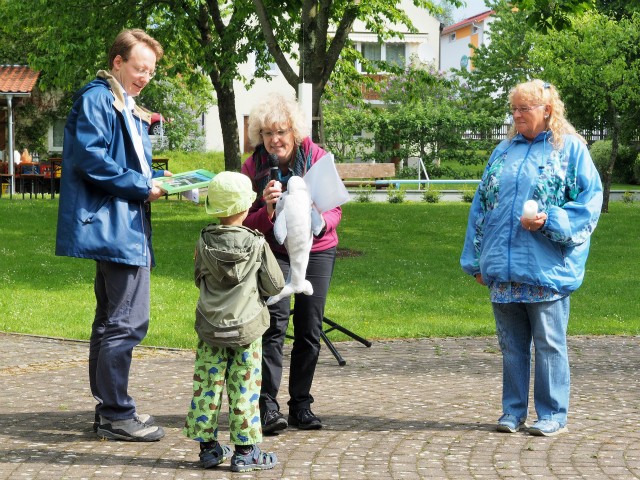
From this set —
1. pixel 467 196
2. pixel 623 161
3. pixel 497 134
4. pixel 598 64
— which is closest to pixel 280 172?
pixel 598 64

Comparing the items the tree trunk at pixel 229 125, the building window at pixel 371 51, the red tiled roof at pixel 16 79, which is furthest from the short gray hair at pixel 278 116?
the building window at pixel 371 51

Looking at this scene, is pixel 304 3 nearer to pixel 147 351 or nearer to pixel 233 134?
pixel 233 134

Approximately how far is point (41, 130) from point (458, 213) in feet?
80.1

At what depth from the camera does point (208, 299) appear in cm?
567

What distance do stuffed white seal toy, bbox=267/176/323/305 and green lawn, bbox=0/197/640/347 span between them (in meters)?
3.96

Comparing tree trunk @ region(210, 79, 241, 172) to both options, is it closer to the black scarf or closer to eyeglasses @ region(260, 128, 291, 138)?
the black scarf

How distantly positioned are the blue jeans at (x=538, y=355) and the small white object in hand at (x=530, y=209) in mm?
591

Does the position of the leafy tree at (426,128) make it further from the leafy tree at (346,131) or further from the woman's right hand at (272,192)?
the woman's right hand at (272,192)

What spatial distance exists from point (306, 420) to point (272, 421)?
28 centimetres

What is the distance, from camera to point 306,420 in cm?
654

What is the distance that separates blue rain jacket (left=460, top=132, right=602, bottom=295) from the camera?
6289mm

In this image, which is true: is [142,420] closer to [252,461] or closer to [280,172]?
[252,461]

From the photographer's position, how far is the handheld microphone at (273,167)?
629cm

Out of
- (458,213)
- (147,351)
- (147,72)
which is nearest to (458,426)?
(147,72)
